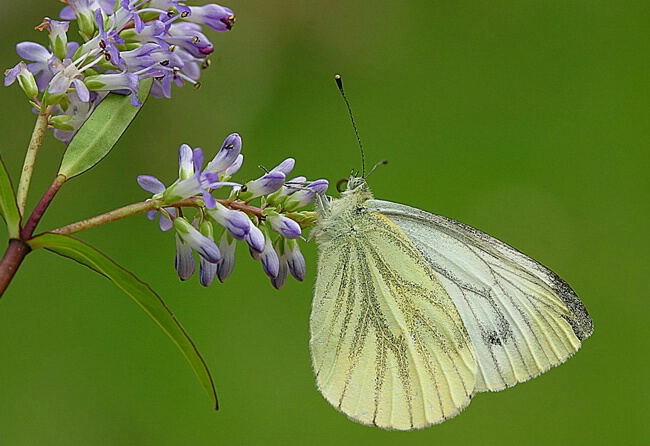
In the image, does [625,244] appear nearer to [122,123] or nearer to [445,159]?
[445,159]

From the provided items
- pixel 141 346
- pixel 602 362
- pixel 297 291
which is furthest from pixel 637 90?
pixel 141 346

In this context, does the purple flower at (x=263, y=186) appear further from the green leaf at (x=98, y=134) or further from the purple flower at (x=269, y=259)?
the green leaf at (x=98, y=134)

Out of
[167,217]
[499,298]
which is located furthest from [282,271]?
[499,298]

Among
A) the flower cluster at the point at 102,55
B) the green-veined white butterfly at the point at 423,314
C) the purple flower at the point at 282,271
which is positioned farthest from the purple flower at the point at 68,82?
the green-veined white butterfly at the point at 423,314

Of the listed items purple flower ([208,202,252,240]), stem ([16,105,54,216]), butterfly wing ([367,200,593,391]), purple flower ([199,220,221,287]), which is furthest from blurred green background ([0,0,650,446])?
stem ([16,105,54,216])

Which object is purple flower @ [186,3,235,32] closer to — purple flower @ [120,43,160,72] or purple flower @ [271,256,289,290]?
purple flower @ [120,43,160,72]
